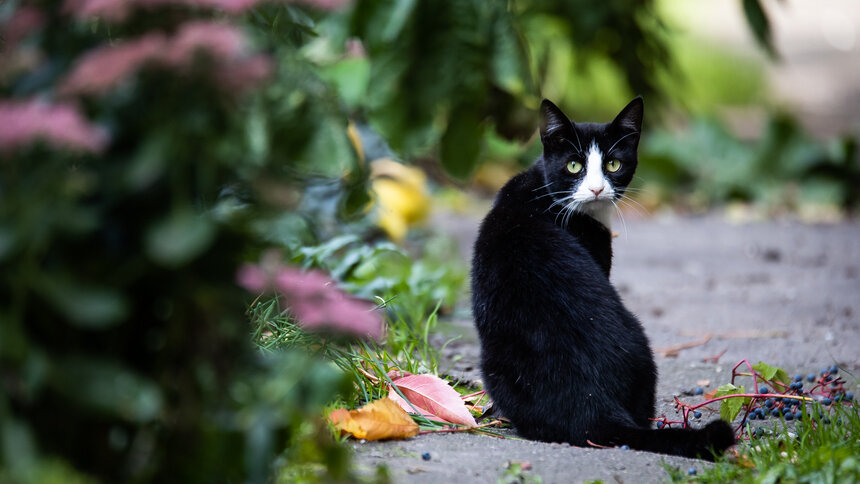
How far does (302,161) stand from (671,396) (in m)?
1.64

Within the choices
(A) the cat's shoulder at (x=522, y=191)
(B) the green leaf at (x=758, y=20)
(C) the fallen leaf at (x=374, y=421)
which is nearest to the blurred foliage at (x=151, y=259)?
(C) the fallen leaf at (x=374, y=421)

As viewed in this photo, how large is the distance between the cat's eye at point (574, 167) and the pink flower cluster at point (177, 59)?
53.0 inches

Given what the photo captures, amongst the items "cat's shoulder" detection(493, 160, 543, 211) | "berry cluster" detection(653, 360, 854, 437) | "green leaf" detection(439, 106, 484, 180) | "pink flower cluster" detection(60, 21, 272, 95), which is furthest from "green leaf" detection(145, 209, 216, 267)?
"berry cluster" detection(653, 360, 854, 437)

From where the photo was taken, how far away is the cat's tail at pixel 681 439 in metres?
2.01

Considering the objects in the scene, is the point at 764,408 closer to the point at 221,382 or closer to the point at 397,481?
the point at 397,481

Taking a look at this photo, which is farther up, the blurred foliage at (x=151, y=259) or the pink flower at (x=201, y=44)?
the pink flower at (x=201, y=44)

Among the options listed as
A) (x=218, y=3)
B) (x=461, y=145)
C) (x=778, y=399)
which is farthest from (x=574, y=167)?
(x=218, y=3)

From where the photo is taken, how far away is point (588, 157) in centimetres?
254

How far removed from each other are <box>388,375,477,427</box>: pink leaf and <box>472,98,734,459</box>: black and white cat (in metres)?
0.10

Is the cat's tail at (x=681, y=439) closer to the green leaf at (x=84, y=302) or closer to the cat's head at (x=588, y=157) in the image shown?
the cat's head at (x=588, y=157)

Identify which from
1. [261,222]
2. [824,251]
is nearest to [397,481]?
[261,222]

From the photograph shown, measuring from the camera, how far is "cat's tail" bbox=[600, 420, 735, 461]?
2012 millimetres

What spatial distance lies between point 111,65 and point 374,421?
1.11 m

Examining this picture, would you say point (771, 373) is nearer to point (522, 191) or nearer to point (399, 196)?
point (522, 191)
